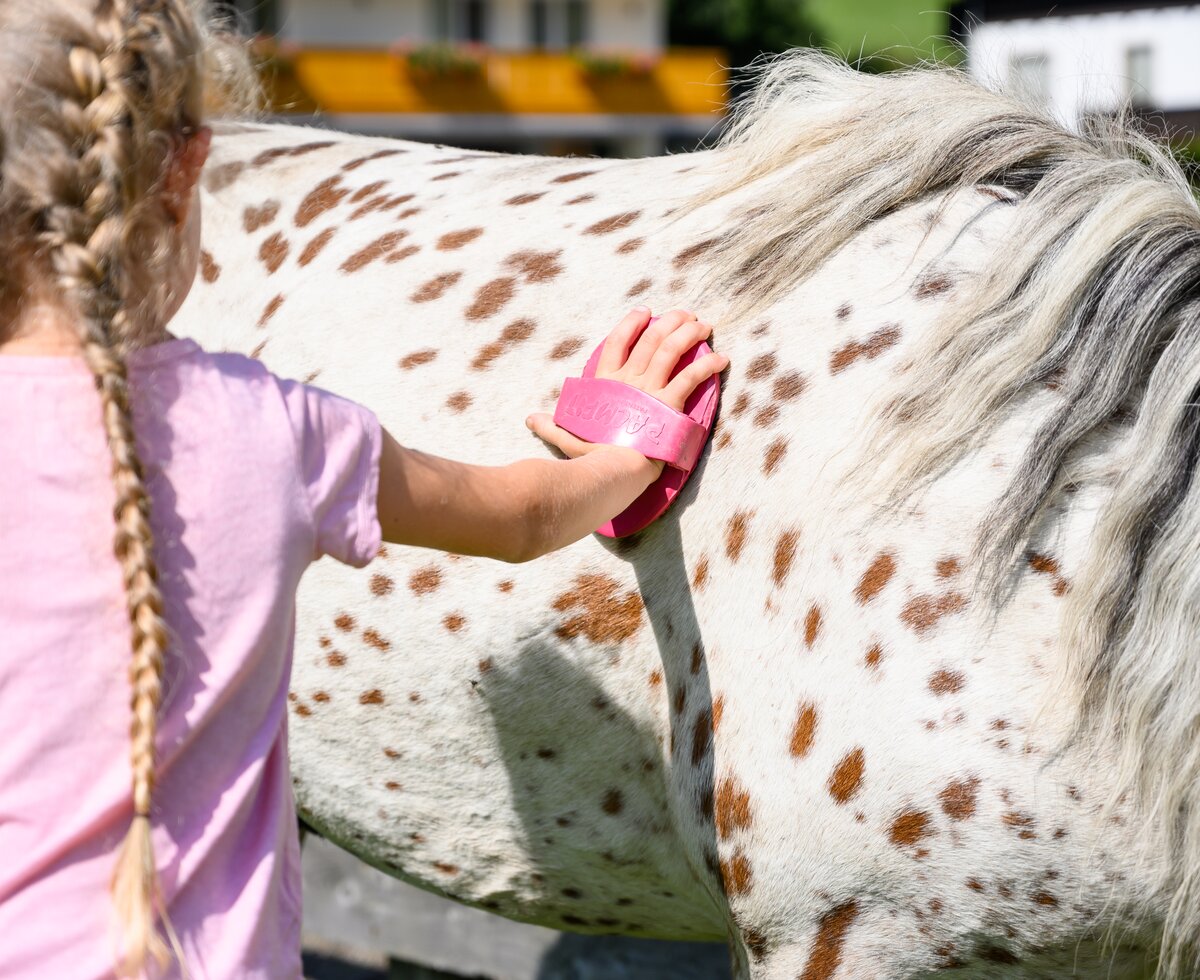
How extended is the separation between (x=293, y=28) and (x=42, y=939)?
27060 mm

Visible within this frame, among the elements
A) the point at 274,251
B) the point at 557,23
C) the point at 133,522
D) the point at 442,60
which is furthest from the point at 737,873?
the point at 557,23

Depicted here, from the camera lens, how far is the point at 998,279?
1621 mm

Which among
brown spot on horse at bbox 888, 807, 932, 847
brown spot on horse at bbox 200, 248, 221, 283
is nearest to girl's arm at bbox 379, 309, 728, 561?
brown spot on horse at bbox 888, 807, 932, 847

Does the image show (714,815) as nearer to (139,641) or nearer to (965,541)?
(965,541)

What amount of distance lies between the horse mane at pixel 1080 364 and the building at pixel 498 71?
22.5 meters

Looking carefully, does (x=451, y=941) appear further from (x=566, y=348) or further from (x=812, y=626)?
(x=812, y=626)

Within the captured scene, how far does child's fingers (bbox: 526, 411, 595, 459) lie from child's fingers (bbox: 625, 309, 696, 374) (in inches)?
4.7

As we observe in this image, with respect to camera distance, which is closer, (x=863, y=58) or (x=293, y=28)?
(x=863, y=58)

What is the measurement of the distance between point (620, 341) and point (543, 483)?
0.34m

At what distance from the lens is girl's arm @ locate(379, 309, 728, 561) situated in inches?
55.5

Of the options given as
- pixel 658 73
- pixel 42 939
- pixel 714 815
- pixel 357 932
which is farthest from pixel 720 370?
pixel 658 73

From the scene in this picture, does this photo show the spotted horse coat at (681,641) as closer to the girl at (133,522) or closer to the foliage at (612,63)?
the girl at (133,522)

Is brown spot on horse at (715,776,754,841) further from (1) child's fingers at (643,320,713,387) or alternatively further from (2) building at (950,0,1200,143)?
(2) building at (950,0,1200,143)

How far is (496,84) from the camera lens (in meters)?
25.7
